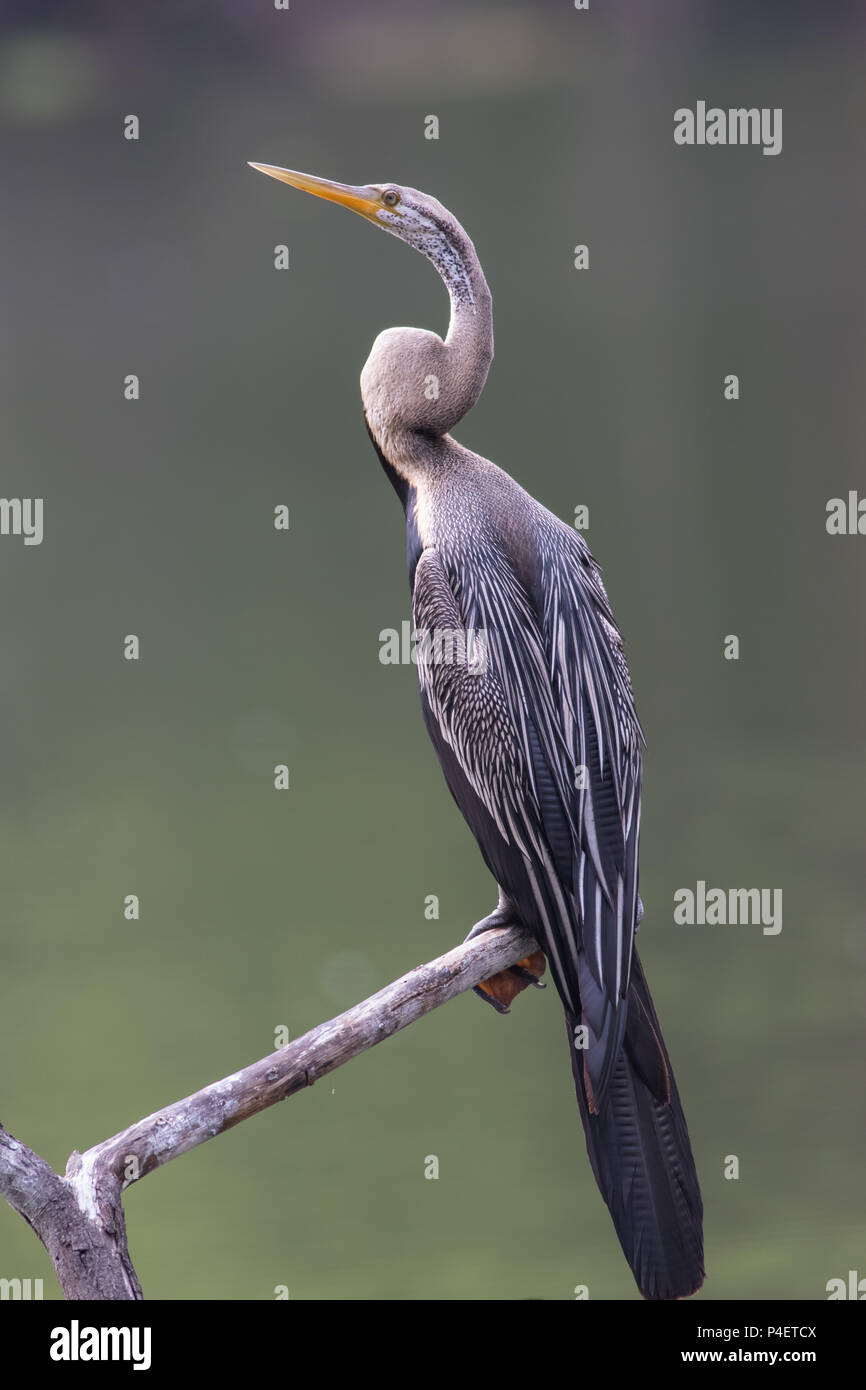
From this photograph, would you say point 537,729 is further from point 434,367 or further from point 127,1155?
point 127,1155

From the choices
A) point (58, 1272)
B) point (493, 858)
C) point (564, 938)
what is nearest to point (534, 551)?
point (493, 858)

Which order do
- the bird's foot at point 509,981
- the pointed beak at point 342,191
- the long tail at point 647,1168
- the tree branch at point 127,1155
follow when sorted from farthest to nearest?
1. the pointed beak at point 342,191
2. the bird's foot at point 509,981
3. the long tail at point 647,1168
4. the tree branch at point 127,1155

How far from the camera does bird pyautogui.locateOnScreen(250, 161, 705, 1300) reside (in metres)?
1.82

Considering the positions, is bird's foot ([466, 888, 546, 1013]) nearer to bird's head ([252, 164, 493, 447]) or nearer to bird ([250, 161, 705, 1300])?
bird ([250, 161, 705, 1300])

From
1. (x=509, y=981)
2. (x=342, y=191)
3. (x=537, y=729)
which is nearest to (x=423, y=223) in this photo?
(x=342, y=191)

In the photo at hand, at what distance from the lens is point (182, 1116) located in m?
1.60

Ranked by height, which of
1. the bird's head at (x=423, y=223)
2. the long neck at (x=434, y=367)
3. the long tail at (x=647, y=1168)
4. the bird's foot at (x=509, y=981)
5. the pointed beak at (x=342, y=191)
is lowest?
the long tail at (x=647, y=1168)

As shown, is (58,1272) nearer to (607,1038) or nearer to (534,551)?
(607,1038)

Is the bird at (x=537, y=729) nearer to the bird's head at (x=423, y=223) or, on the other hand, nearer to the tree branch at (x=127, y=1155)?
the bird's head at (x=423, y=223)

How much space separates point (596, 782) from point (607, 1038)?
397mm

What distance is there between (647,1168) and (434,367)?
1.32 metres

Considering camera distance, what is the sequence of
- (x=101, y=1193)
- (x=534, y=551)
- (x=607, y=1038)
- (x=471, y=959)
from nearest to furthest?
1. (x=101, y=1193)
2. (x=607, y=1038)
3. (x=471, y=959)
4. (x=534, y=551)

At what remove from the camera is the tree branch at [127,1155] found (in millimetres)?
1521

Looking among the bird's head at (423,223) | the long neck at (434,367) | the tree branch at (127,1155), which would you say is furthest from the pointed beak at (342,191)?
the tree branch at (127,1155)
